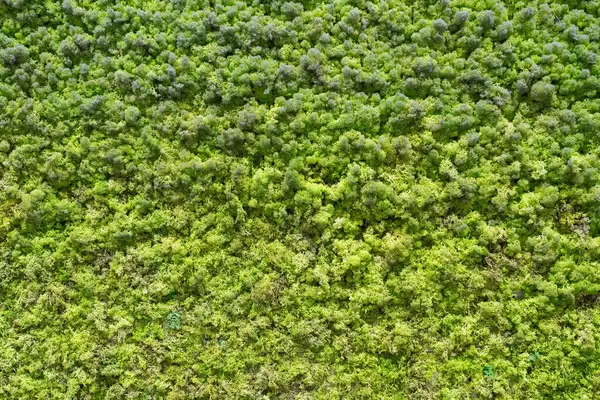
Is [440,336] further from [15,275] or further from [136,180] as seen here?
[15,275]

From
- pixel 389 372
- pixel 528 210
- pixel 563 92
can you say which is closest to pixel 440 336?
pixel 389 372

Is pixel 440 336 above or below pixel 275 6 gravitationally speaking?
below

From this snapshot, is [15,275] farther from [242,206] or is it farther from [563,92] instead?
[563,92]

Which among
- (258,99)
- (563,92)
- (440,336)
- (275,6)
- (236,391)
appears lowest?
(236,391)

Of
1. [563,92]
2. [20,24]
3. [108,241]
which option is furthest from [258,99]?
[563,92]

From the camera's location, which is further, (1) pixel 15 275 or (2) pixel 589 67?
(1) pixel 15 275

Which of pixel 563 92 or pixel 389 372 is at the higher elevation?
pixel 563 92
